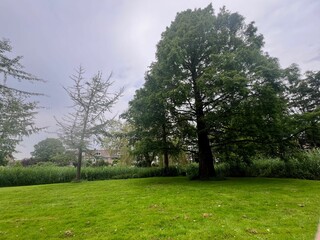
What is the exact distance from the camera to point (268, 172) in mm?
19078

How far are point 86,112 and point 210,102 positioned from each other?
10.9m

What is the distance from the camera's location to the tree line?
14562 millimetres

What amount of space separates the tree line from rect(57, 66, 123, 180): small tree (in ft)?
0.28

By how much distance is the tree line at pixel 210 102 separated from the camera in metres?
14.6

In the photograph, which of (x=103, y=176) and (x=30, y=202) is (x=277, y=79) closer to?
(x=30, y=202)

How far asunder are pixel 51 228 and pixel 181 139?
14.0 metres

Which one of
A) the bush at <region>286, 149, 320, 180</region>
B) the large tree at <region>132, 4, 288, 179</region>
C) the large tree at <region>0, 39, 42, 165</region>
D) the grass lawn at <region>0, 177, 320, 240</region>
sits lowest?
the grass lawn at <region>0, 177, 320, 240</region>

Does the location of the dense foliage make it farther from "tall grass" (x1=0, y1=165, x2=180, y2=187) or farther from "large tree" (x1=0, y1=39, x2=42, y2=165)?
"large tree" (x1=0, y1=39, x2=42, y2=165)

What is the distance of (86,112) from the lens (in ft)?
67.4

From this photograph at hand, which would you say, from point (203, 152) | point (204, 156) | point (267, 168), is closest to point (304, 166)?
point (267, 168)

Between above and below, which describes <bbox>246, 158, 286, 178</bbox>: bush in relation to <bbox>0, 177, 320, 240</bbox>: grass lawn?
above

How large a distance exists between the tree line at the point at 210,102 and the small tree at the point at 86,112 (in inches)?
3.4

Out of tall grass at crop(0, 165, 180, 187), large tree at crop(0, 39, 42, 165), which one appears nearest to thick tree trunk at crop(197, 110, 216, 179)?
tall grass at crop(0, 165, 180, 187)

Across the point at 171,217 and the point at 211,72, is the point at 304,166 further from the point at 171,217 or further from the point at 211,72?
the point at 171,217
